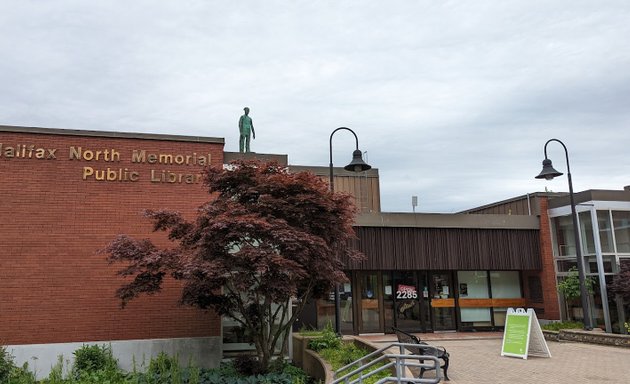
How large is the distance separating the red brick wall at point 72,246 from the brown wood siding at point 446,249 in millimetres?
6925

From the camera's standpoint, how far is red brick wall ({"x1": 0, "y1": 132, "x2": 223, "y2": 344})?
12383mm

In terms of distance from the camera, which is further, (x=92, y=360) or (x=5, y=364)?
(x=92, y=360)

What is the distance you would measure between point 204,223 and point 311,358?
4485mm

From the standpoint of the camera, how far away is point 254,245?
1066 centimetres

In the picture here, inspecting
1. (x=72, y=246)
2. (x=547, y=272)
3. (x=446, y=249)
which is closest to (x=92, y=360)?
(x=72, y=246)

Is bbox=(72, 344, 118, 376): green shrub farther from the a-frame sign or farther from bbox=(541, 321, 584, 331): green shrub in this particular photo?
bbox=(541, 321, 584, 331): green shrub

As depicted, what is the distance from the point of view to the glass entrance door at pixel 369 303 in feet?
60.4

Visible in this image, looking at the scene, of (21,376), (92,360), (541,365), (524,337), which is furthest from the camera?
(524,337)

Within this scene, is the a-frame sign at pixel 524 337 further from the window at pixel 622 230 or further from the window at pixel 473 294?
the window at pixel 622 230

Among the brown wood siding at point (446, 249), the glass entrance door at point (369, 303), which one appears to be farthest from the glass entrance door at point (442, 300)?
the glass entrance door at point (369, 303)

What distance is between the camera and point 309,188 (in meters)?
10.6

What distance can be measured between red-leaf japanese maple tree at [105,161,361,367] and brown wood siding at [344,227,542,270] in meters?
6.23

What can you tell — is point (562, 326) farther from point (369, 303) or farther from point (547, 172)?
point (369, 303)

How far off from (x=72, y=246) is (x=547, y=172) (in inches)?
571
